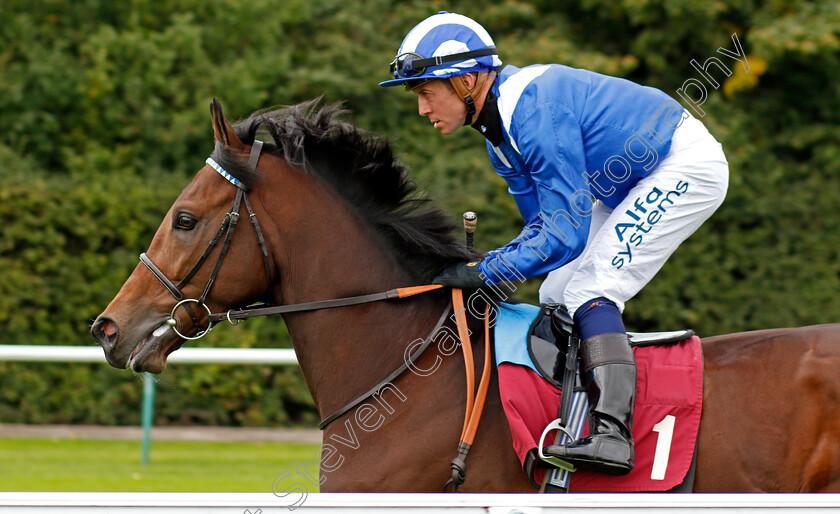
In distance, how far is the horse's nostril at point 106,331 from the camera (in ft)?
9.30

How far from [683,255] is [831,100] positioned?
2.79m

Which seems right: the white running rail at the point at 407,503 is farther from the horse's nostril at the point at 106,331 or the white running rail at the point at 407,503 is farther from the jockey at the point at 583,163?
the horse's nostril at the point at 106,331

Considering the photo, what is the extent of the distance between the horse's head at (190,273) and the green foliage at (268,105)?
4767 mm

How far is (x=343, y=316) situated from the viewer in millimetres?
2955

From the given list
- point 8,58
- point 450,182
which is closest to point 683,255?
point 450,182

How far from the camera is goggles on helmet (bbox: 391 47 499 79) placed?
291 centimetres

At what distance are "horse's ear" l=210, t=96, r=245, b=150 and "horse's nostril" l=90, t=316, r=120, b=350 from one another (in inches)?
28.7

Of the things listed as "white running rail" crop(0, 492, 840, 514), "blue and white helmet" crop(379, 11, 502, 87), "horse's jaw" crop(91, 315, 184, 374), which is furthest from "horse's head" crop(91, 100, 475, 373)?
"white running rail" crop(0, 492, 840, 514)

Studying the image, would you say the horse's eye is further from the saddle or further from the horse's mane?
the saddle

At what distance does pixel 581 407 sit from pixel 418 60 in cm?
131

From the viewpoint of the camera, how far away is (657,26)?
32.8 feet

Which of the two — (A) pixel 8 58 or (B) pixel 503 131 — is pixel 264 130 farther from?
(A) pixel 8 58

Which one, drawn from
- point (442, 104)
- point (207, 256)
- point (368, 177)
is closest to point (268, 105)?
point (368, 177)

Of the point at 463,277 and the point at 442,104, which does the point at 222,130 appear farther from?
the point at 463,277
